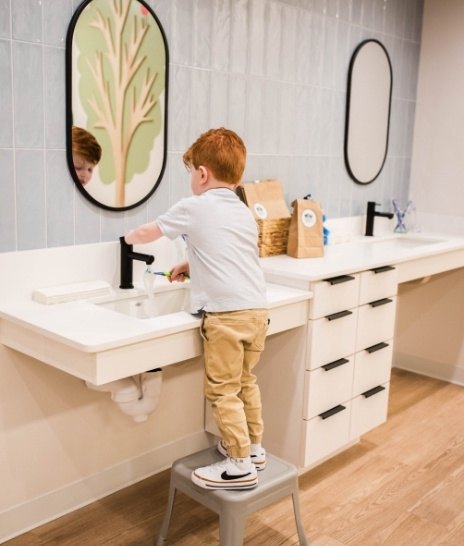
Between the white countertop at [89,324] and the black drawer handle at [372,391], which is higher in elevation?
the white countertop at [89,324]

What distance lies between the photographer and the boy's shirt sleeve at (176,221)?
1875mm

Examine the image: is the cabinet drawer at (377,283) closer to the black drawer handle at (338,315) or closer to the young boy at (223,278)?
the black drawer handle at (338,315)

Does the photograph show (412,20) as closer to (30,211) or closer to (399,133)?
(399,133)

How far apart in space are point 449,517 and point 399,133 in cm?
212

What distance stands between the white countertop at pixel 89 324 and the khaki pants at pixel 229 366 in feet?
0.26

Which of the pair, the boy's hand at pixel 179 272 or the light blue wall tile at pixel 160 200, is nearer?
Result: the boy's hand at pixel 179 272

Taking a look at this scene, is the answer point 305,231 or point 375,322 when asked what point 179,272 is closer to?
point 305,231

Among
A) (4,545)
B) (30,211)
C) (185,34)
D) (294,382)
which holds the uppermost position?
(185,34)

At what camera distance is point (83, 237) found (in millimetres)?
2238

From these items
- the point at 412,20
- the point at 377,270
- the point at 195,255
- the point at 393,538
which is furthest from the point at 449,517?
the point at 412,20

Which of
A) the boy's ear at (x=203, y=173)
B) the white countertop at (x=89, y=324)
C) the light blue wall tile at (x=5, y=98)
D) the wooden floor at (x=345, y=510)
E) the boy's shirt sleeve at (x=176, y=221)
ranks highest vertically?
the light blue wall tile at (x=5, y=98)

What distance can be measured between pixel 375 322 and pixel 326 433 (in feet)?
1.62

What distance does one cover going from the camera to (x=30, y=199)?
2.07 meters

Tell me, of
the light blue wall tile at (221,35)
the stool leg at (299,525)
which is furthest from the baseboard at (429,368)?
the light blue wall tile at (221,35)
